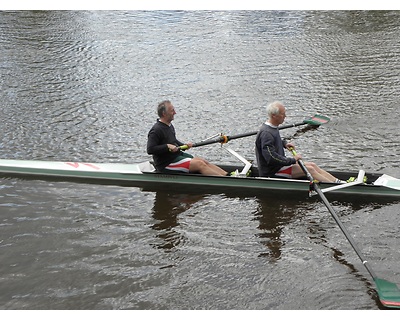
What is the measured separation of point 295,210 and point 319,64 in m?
8.89

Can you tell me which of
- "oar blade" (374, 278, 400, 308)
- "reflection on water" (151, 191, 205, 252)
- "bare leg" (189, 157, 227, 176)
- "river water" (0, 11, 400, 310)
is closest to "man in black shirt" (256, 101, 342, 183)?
"river water" (0, 11, 400, 310)

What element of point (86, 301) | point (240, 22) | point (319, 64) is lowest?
point (86, 301)

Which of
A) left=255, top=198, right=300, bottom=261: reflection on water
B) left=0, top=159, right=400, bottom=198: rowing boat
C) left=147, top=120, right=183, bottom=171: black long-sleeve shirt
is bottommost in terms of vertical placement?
left=255, top=198, right=300, bottom=261: reflection on water

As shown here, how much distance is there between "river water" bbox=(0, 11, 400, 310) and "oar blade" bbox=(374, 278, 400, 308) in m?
0.14

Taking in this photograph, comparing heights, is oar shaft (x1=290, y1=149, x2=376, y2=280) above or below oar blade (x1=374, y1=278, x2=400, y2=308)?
above

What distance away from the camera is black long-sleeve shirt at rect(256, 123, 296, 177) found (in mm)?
9789

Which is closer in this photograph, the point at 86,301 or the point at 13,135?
the point at 86,301

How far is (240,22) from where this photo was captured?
2203cm

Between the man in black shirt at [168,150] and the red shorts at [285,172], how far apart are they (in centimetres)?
106

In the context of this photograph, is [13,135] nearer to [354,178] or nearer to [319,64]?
[354,178]

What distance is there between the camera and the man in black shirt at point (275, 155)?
32.1 ft

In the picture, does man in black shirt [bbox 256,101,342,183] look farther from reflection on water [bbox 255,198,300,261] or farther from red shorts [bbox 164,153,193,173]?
red shorts [bbox 164,153,193,173]

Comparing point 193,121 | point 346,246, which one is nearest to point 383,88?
point 193,121

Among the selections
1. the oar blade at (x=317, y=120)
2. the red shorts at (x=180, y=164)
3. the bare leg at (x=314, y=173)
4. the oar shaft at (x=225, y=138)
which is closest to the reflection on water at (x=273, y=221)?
the bare leg at (x=314, y=173)
